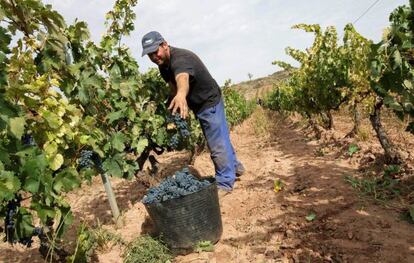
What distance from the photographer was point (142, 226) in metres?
4.07

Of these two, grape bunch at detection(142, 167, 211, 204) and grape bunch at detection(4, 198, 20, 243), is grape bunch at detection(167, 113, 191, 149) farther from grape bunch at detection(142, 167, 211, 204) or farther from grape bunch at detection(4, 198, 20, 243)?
grape bunch at detection(4, 198, 20, 243)

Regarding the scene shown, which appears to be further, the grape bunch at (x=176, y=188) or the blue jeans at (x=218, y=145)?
the blue jeans at (x=218, y=145)

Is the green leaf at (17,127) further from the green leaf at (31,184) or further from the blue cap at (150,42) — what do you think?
the blue cap at (150,42)

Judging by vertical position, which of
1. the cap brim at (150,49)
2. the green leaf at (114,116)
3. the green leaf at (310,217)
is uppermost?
the cap brim at (150,49)

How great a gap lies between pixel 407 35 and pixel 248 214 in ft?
7.48

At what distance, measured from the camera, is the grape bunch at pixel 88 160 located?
3.73 metres

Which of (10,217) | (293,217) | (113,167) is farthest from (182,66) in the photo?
(10,217)

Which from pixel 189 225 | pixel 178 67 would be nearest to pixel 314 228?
pixel 189 225

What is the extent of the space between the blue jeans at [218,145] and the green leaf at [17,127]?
8.51 ft

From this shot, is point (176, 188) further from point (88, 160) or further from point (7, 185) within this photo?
point (7, 185)

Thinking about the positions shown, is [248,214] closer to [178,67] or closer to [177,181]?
[177,181]

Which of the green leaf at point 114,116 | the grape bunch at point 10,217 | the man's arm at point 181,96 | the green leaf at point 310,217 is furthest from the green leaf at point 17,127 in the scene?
the green leaf at point 310,217

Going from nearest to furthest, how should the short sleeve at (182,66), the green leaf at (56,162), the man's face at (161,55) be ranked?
the green leaf at (56,162) → the short sleeve at (182,66) → the man's face at (161,55)

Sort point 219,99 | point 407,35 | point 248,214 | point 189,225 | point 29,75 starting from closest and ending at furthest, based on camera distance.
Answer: point 407,35 < point 29,75 < point 189,225 < point 248,214 < point 219,99
